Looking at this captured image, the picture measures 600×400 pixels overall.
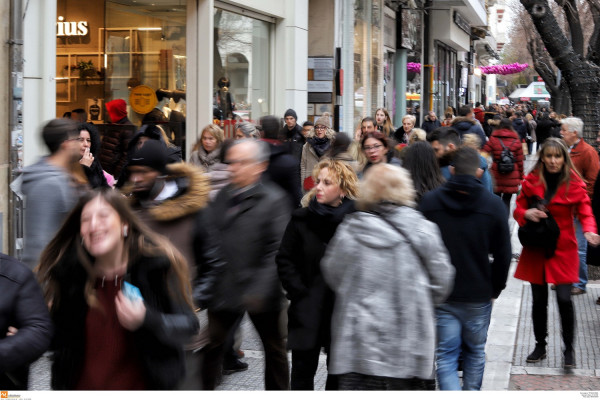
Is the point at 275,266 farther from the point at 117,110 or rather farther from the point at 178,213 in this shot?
the point at 117,110

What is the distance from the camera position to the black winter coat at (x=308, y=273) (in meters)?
5.63

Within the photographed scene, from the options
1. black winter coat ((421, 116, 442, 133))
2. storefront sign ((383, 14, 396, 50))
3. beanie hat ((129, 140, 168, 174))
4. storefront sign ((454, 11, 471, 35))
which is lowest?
beanie hat ((129, 140, 168, 174))

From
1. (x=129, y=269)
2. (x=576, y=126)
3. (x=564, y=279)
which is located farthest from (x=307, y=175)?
(x=129, y=269)

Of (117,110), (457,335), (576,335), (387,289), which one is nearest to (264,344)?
(457,335)

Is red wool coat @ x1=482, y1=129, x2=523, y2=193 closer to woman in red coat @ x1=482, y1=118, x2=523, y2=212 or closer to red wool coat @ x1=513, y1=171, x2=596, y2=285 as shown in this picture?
woman in red coat @ x1=482, y1=118, x2=523, y2=212

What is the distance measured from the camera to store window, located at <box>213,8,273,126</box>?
15.8 m

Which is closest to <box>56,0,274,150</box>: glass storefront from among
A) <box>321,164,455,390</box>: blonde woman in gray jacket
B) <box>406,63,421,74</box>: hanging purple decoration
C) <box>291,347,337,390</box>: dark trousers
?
<box>291,347,337,390</box>: dark trousers

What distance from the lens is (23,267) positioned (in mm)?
3555

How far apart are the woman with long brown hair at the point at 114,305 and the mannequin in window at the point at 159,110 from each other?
431 inches

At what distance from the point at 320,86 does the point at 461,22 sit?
2074 centimetres

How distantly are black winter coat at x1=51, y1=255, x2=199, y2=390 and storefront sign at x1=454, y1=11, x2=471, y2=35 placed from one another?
35397mm

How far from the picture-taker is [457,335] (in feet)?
19.2

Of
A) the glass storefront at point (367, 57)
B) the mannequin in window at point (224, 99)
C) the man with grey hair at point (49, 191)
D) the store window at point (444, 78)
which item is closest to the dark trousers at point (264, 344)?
the man with grey hair at point (49, 191)
